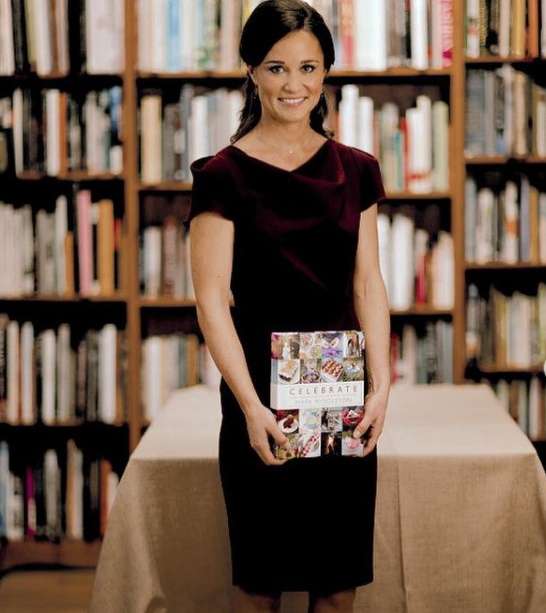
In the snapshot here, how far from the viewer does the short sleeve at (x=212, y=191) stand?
1.42m

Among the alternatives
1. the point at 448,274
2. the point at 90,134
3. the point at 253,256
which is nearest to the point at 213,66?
the point at 90,134

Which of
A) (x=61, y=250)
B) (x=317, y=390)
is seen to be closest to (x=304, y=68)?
(x=317, y=390)

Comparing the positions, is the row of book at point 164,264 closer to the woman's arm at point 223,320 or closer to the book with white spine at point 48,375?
the book with white spine at point 48,375

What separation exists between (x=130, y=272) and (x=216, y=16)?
2.79ft

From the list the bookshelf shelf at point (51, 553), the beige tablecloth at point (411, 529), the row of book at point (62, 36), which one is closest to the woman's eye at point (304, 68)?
the beige tablecloth at point (411, 529)

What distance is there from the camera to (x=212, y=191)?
1.42 m

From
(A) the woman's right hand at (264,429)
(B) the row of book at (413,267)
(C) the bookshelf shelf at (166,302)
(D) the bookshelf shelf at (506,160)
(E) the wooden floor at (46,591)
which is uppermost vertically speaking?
(D) the bookshelf shelf at (506,160)

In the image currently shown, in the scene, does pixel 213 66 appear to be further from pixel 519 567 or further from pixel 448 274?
pixel 519 567

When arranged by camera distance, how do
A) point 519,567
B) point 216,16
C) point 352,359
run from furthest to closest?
point 216,16
point 519,567
point 352,359

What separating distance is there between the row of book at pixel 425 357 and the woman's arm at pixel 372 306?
134 centimetres

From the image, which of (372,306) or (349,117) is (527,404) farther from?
(372,306)

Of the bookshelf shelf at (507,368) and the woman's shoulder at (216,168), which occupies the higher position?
the woman's shoulder at (216,168)

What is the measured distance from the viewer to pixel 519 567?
1.95 m

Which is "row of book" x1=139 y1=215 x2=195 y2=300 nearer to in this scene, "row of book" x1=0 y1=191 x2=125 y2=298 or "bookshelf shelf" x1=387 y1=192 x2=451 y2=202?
"row of book" x1=0 y1=191 x2=125 y2=298
